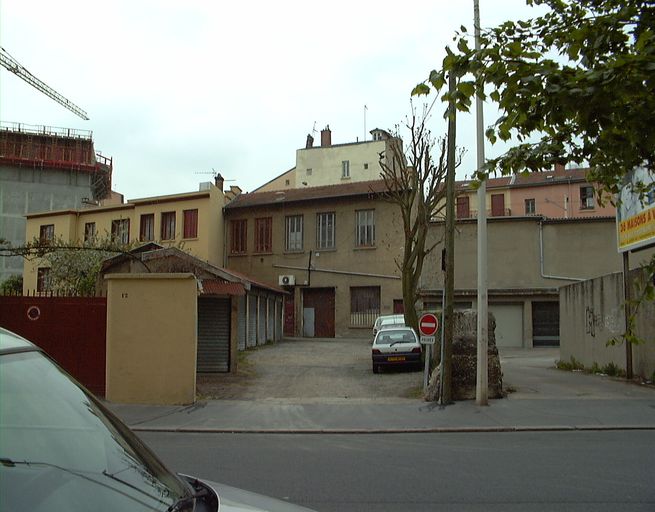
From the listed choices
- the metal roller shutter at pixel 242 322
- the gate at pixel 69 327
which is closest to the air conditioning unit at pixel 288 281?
the metal roller shutter at pixel 242 322

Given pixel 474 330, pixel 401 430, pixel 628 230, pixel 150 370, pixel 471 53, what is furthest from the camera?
pixel 628 230

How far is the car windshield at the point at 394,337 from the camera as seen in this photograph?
1953 centimetres

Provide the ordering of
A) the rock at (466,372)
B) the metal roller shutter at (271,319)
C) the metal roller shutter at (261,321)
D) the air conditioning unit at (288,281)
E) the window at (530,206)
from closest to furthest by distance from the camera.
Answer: the rock at (466,372) < the metal roller shutter at (261,321) < the metal roller shutter at (271,319) < the air conditioning unit at (288,281) < the window at (530,206)

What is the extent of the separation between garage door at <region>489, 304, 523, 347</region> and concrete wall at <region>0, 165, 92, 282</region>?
3840 cm

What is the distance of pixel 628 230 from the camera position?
16.4 m

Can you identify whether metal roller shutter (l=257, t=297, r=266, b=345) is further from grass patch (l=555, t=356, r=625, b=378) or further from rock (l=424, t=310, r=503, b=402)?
rock (l=424, t=310, r=503, b=402)

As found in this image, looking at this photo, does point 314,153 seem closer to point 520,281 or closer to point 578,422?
point 520,281

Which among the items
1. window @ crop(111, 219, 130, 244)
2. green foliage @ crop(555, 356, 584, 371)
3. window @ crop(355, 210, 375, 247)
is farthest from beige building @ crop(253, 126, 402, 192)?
green foliage @ crop(555, 356, 584, 371)

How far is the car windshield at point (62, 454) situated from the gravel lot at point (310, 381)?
1249 centimetres

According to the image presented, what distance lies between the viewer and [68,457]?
6.35ft

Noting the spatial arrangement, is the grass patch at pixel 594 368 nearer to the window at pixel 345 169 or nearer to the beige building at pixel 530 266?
the beige building at pixel 530 266

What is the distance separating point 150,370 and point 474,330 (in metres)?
7.86

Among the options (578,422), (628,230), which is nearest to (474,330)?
(578,422)

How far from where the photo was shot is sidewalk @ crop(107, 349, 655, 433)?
11008mm
